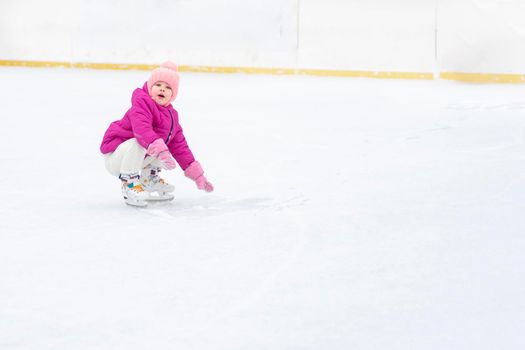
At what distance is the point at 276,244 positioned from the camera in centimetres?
188

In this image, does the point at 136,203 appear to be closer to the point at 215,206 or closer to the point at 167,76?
the point at 215,206

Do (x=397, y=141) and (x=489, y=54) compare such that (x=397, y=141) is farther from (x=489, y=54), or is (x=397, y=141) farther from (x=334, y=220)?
(x=489, y=54)

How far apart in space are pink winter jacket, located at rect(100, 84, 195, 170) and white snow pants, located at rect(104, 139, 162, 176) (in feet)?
0.08

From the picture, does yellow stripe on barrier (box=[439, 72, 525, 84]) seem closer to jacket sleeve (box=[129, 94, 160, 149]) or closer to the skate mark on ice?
the skate mark on ice

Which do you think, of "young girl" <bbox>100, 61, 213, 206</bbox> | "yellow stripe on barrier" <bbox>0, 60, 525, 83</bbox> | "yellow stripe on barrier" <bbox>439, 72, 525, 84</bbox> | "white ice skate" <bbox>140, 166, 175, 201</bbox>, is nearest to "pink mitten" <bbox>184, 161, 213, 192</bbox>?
"young girl" <bbox>100, 61, 213, 206</bbox>

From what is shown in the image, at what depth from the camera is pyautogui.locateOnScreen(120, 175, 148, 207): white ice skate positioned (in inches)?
89.4

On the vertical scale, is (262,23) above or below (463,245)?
above

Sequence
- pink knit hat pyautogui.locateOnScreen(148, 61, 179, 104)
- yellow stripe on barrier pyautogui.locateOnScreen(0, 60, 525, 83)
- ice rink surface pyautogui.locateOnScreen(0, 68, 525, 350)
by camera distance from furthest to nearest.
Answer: yellow stripe on barrier pyautogui.locateOnScreen(0, 60, 525, 83)
pink knit hat pyautogui.locateOnScreen(148, 61, 179, 104)
ice rink surface pyautogui.locateOnScreen(0, 68, 525, 350)

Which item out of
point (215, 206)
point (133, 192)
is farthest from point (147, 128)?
point (215, 206)

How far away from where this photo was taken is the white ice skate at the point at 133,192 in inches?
89.4

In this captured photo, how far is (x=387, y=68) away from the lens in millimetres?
7438

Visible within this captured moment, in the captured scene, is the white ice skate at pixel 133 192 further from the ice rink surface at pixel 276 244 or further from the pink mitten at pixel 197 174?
the pink mitten at pixel 197 174

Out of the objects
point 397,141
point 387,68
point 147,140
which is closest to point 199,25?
point 387,68

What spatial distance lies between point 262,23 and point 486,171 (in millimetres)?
4930
